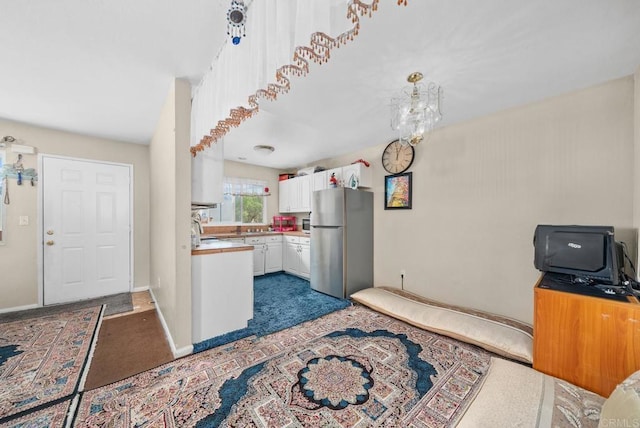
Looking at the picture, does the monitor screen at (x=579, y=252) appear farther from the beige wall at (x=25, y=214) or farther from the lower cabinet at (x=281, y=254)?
the beige wall at (x=25, y=214)

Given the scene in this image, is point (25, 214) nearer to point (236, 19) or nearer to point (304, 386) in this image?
point (236, 19)

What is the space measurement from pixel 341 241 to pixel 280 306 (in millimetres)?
1228

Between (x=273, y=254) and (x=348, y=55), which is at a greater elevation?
(x=348, y=55)

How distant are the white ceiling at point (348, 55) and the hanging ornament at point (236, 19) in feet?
0.47

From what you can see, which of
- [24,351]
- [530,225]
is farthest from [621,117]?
[24,351]

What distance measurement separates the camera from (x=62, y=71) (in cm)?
193

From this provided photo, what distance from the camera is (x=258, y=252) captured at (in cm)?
454

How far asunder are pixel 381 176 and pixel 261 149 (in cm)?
197

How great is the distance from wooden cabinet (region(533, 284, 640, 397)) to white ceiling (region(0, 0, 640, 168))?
65.5 inches

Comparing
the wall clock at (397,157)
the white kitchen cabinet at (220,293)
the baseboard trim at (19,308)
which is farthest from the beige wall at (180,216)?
the wall clock at (397,157)

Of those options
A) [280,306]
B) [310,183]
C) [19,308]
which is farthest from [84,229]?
[310,183]

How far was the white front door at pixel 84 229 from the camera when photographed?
3.15 meters

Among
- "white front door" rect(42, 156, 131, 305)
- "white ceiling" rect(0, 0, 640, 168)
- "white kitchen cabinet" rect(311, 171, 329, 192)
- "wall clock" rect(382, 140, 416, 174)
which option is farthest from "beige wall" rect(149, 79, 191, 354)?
"wall clock" rect(382, 140, 416, 174)

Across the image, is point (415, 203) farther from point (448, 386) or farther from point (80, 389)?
point (80, 389)
